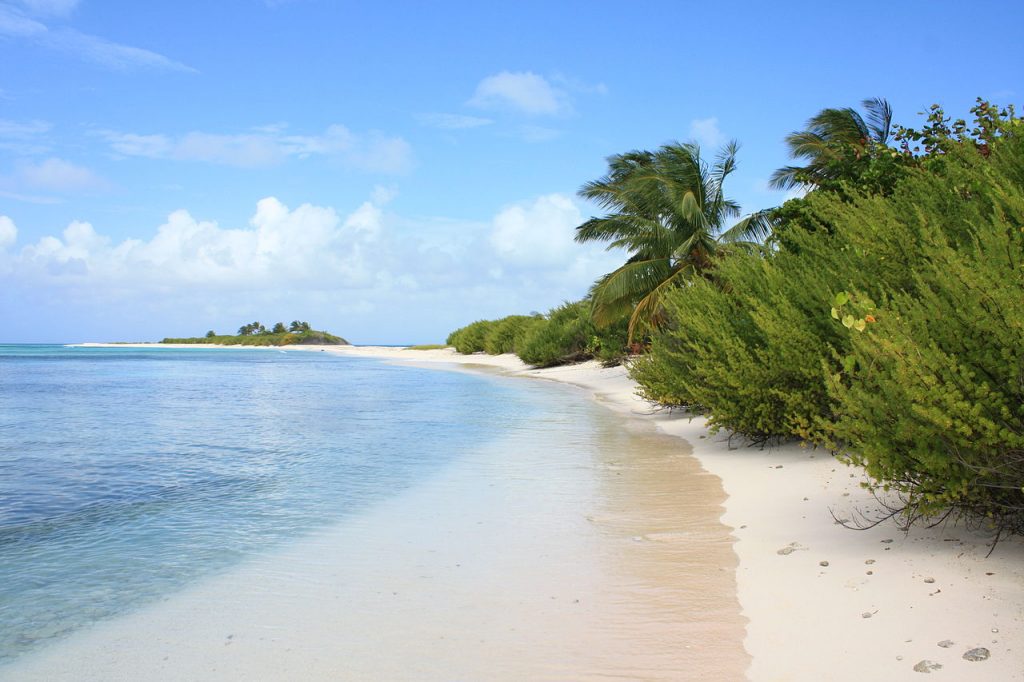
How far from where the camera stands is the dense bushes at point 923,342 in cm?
413

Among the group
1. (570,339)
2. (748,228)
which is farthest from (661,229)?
(570,339)

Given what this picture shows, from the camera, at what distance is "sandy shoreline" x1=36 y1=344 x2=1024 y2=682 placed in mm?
3422

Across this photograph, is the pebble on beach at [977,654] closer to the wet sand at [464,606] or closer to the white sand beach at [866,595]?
the white sand beach at [866,595]

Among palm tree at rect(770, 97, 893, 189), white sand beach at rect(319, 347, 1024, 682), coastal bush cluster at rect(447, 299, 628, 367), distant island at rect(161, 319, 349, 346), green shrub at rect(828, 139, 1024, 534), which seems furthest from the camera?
distant island at rect(161, 319, 349, 346)

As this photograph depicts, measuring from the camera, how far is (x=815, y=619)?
4.01 meters

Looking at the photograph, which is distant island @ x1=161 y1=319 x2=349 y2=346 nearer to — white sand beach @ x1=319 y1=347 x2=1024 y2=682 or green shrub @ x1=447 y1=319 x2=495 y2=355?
green shrub @ x1=447 y1=319 x2=495 y2=355

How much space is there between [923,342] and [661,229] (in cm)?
1892

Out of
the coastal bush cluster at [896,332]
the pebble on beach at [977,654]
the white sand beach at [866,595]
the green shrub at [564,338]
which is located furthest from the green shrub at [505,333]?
the pebble on beach at [977,654]

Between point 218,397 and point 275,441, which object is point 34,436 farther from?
point 218,397

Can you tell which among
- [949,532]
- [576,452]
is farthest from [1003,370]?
[576,452]

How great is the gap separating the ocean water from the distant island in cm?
11054

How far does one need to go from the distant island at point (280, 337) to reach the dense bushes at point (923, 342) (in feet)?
413

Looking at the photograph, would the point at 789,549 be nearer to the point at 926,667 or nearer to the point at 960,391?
the point at 960,391

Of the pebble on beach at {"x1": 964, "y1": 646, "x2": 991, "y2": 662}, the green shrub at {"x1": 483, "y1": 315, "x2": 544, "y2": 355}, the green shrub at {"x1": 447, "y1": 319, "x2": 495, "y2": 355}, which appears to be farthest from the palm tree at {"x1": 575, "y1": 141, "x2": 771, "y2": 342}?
the green shrub at {"x1": 447, "y1": 319, "x2": 495, "y2": 355}
